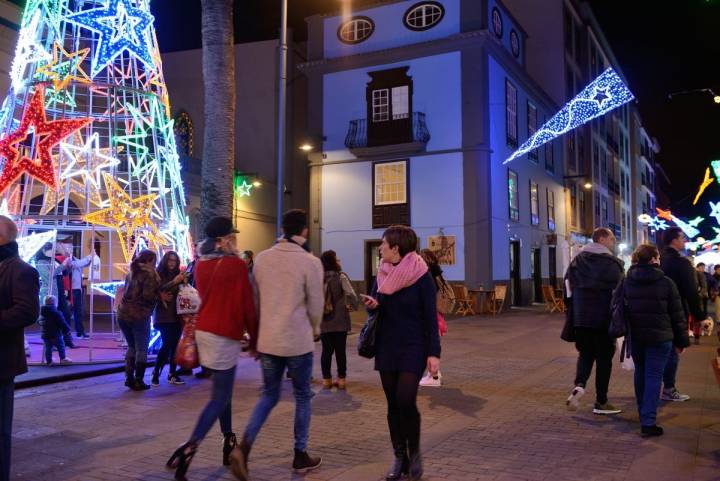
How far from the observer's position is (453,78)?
884 inches

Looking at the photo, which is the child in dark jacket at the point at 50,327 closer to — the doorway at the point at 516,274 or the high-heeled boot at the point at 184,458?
the high-heeled boot at the point at 184,458

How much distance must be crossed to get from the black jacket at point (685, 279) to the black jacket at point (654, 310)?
0.90m

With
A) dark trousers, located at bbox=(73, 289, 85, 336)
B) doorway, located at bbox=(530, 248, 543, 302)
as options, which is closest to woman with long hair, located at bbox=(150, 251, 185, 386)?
dark trousers, located at bbox=(73, 289, 85, 336)

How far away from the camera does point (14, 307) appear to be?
3.90 m

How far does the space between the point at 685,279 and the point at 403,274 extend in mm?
3846

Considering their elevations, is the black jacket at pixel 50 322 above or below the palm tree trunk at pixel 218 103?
below

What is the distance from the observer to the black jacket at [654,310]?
18.3ft

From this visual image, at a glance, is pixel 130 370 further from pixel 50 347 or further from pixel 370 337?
pixel 370 337

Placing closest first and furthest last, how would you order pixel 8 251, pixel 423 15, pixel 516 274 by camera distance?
pixel 8 251, pixel 423 15, pixel 516 274

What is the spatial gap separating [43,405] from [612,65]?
43890mm

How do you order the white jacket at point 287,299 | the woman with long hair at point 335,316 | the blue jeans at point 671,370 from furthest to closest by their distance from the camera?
1. the woman with long hair at point 335,316
2. the blue jeans at point 671,370
3. the white jacket at point 287,299

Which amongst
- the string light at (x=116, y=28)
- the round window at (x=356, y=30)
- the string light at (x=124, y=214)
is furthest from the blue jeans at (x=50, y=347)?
the round window at (x=356, y=30)

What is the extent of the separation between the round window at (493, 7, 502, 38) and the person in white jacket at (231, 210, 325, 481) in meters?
20.8

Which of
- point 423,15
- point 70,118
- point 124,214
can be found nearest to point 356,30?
point 423,15
